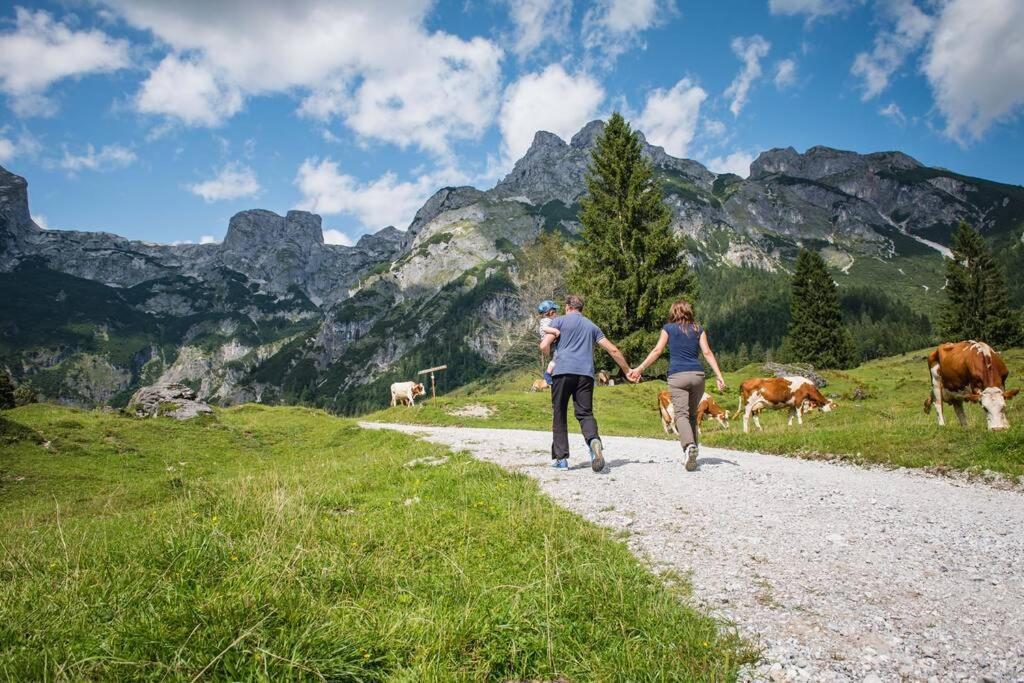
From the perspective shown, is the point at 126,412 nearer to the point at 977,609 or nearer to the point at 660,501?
the point at 660,501

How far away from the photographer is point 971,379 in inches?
520

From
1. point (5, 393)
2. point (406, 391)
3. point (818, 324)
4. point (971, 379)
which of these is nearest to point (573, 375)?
point (971, 379)

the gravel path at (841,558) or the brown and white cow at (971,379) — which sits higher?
the brown and white cow at (971,379)

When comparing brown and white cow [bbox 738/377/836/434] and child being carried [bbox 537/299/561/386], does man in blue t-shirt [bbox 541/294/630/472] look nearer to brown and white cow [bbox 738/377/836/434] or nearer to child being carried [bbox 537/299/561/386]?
child being carried [bbox 537/299/561/386]

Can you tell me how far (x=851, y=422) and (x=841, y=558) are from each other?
1828 centimetres

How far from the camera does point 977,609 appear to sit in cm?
411

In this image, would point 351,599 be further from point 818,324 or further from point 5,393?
point 818,324

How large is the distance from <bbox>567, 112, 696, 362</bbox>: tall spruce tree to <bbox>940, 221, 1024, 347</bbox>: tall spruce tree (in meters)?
45.3

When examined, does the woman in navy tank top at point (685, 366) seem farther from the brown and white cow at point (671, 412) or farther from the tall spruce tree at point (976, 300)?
the tall spruce tree at point (976, 300)

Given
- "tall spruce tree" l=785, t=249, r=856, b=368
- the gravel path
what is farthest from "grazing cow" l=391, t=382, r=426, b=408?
"tall spruce tree" l=785, t=249, r=856, b=368

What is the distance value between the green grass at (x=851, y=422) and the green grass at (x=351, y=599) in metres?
8.77

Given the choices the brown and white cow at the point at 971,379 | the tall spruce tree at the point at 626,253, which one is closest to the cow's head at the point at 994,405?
the brown and white cow at the point at 971,379

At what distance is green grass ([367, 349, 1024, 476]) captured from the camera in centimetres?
1008

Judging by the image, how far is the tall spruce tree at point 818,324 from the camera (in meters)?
64.4
